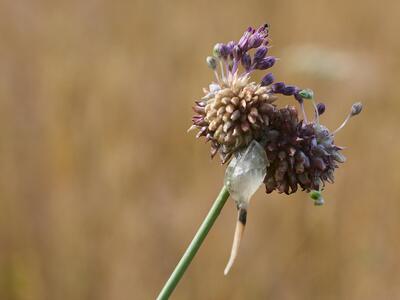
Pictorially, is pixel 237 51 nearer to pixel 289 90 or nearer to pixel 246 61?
pixel 246 61

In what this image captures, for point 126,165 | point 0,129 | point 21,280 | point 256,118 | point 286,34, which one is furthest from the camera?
point 286,34

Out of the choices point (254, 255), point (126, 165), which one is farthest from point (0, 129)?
point (254, 255)

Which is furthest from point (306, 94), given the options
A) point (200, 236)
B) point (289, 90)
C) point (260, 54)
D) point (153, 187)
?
point (153, 187)

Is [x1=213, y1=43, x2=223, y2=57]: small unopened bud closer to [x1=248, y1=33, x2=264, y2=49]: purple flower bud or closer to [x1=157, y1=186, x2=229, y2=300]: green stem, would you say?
[x1=248, y1=33, x2=264, y2=49]: purple flower bud

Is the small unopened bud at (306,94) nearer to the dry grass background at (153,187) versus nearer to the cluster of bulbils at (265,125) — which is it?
the cluster of bulbils at (265,125)

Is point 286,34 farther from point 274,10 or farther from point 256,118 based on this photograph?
point 256,118

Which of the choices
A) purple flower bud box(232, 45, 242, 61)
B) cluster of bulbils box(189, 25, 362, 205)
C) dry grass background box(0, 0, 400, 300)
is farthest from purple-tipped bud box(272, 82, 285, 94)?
dry grass background box(0, 0, 400, 300)
